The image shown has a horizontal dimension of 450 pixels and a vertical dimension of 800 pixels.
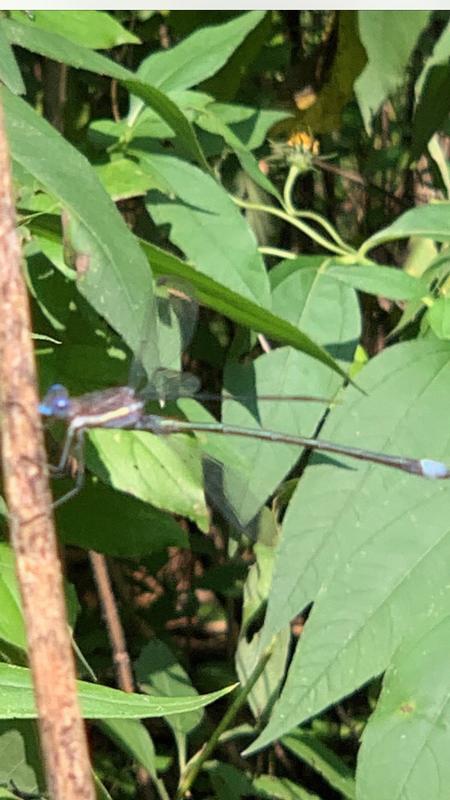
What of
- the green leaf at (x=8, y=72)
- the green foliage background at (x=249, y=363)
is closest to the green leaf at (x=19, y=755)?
the green foliage background at (x=249, y=363)

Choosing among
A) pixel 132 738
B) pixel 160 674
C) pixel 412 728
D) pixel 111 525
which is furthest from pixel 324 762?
pixel 412 728

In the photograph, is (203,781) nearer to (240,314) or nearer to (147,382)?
(147,382)


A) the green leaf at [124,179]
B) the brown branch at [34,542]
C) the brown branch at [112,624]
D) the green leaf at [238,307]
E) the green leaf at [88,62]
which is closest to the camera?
the brown branch at [34,542]

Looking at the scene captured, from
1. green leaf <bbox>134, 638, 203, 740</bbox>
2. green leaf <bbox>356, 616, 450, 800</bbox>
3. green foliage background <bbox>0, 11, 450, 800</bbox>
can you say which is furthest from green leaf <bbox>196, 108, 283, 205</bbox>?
green leaf <bbox>134, 638, 203, 740</bbox>

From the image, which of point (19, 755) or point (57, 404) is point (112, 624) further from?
point (57, 404)

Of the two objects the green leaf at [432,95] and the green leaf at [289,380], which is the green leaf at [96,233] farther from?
the green leaf at [432,95]

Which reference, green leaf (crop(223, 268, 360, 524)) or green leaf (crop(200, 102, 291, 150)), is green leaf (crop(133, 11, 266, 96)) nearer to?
green leaf (crop(200, 102, 291, 150))
